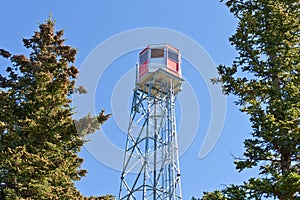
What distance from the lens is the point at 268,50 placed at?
912 centimetres

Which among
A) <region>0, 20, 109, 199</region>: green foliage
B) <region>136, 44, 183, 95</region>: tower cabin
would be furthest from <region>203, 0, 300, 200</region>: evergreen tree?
<region>136, 44, 183, 95</region>: tower cabin

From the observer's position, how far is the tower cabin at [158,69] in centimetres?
1850

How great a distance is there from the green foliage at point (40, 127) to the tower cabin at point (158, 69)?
547 cm

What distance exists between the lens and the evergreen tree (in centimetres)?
764

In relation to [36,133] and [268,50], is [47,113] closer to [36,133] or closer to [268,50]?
[36,133]

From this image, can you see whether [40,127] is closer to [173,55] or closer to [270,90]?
[270,90]

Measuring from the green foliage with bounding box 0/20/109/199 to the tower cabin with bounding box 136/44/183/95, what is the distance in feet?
17.9

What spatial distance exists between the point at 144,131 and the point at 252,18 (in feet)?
29.9

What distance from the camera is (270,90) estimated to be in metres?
8.68

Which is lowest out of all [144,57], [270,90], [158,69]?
[270,90]

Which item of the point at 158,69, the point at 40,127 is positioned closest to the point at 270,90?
the point at 40,127

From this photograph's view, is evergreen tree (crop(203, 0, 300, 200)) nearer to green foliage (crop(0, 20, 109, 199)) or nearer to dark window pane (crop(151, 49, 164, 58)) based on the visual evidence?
green foliage (crop(0, 20, 109, 199))

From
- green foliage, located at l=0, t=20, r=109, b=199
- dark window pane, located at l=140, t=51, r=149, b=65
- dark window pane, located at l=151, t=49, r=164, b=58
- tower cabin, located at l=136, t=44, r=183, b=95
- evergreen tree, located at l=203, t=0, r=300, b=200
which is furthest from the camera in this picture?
dark window pane, located at l=140, t=51, r=149, b=65

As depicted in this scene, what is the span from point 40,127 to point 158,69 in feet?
26.8
